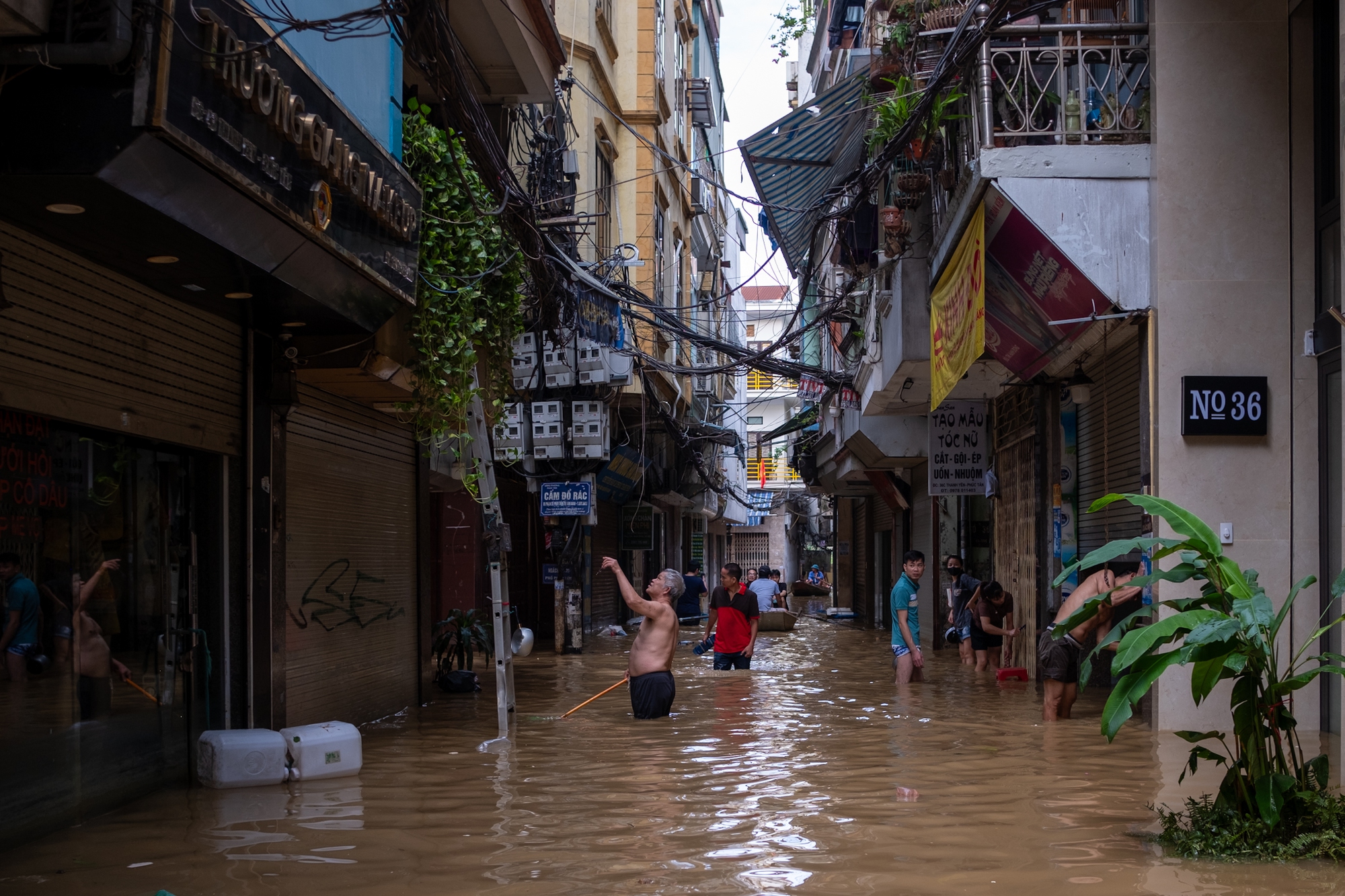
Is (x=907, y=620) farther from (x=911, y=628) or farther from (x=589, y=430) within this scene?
(x=589, y=430)

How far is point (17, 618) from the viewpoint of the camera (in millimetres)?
6527

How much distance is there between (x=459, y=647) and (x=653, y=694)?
4389 millimetres

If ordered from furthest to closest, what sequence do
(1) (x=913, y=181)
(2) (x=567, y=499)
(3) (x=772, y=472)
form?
(3) (x=772, y=472)
(2) (x=567, y=499)
(1) (x=913, y=181)

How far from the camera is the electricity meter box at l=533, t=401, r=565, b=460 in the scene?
20.5 meters

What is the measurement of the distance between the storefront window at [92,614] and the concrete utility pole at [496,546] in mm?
2592

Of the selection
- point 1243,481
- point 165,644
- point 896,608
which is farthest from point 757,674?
point 165,644

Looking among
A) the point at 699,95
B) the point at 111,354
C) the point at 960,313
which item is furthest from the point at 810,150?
the point at 699,95

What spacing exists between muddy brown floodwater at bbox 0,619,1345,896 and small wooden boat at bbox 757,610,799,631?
15.6 m

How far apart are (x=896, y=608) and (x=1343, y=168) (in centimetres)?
826

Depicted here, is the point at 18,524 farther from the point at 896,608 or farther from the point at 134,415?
the point at 896,608

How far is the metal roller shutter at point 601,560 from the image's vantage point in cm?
2859

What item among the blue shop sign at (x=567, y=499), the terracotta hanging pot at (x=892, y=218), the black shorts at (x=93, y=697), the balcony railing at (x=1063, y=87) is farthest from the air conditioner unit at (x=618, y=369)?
the black shorts at (x=93, y=697)

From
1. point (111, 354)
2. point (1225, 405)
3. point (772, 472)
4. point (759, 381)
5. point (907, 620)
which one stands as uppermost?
point (759, 381)

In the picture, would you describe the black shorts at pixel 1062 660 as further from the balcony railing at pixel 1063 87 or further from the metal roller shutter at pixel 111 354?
the metal roller shutter at pixel 111 354
